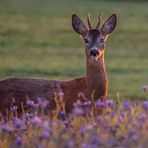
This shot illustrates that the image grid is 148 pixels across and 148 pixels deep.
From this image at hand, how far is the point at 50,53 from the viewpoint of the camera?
28.1 meters

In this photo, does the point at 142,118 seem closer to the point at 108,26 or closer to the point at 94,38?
the point at 94,38

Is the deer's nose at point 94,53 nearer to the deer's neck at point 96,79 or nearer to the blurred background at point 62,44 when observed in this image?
the deer's neck at point 96,79

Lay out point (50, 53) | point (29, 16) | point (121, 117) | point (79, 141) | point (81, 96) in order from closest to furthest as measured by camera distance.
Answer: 1. point (79, 141)
2. point (121, 117)
3. point (81, 96)
4. point (50, 53)
5. point (29, 16)

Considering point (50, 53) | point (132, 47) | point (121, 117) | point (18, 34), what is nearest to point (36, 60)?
point (50, 53)

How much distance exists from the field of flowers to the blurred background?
Answer: 831 centimetres

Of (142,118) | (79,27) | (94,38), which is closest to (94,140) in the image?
(142,118)

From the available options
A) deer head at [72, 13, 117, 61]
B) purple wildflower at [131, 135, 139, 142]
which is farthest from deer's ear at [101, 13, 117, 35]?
purple wildflower at [131, 135, 139, 142]

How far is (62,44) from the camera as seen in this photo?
103ft

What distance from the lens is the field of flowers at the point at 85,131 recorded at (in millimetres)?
6980

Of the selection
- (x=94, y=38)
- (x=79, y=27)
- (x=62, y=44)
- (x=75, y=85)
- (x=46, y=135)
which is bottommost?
(x=62, y=44)

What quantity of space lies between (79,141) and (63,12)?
34251 millimetres

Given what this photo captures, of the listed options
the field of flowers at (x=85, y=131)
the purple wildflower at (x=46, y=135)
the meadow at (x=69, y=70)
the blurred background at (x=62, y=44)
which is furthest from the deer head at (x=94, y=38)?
the blurred background at (x=62, y=44)

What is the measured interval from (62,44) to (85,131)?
78.8 ft

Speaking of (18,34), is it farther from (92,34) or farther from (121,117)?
(121,117)
